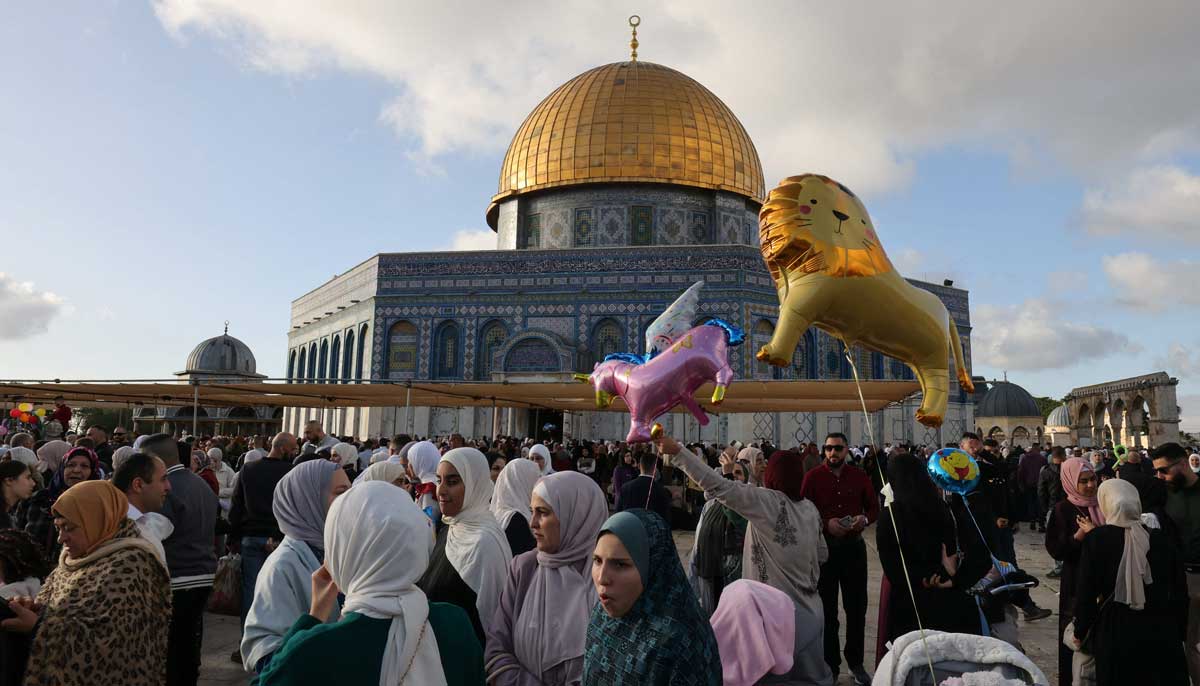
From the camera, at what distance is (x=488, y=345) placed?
24906 millimetres

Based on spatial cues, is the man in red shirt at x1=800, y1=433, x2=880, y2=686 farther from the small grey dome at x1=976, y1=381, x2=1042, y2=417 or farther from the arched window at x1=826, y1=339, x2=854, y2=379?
the small grey dome at x1=976, y1=381, x2=1042, y2=417

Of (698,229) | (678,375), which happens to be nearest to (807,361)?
(698,229)

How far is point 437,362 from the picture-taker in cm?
2503

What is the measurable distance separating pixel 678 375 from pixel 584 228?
2093 centimetres

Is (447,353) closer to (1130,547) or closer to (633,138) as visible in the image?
(633,138)

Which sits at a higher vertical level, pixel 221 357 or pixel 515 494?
pixel 221 357

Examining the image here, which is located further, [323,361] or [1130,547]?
[323,361]

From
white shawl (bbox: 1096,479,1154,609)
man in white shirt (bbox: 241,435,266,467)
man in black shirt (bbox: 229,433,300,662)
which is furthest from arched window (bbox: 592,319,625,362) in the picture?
white shawl (bbox: 1096,479,1154,609)

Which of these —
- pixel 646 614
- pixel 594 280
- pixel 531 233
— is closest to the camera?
pixel 646 614

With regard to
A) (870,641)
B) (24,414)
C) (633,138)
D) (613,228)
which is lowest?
(870,641)

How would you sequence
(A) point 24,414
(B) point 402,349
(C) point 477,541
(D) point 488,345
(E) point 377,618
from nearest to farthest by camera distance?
(E) point 377,618, (C) point 477,541, (A) point 24,414, (D) point 488,345, (B) point 402,349

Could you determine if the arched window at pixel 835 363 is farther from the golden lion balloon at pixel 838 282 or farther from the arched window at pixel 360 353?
the golden lion balloon at pixel 838 282

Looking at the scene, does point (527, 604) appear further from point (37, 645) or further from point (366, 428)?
point (366, 428)

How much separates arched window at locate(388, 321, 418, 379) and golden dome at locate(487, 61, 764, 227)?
20.2 feet
